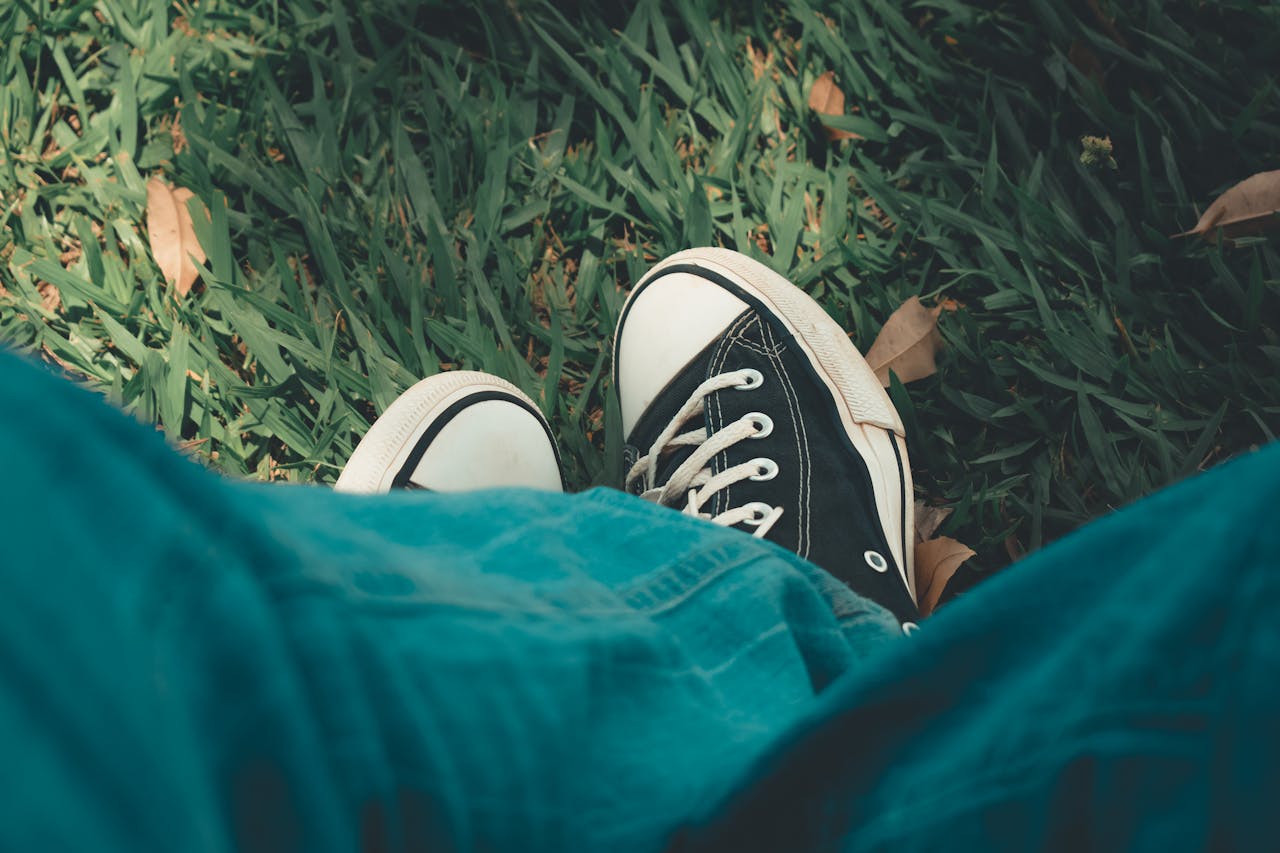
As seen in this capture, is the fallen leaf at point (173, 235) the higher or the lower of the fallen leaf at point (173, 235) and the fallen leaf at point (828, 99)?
the lower

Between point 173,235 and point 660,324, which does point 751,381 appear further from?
point 173,235

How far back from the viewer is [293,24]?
49.8 inches

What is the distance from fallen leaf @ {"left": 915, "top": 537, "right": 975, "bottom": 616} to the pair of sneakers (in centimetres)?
2

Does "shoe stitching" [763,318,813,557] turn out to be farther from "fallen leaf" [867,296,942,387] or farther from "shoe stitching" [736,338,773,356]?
"fallen leaf" [867,296,942,387]

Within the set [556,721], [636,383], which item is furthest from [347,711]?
[636,383]

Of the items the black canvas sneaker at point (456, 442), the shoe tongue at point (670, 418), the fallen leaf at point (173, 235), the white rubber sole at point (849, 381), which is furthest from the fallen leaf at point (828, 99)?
the fallen leaf at point (173, 235)

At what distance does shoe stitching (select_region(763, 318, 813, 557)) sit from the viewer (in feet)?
3.49

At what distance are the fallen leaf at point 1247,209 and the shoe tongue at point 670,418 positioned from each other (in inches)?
23.3

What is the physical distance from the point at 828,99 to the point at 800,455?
484mm

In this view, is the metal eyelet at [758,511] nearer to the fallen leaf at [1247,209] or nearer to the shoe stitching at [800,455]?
the shoe stitching at [800,455]

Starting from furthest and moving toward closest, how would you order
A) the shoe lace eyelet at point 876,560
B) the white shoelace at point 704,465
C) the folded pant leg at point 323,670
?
1. the white shoelace at point 704,465
2. the shoe lace eyelet at point 876,560
3. the folded pant leg at point 323,670

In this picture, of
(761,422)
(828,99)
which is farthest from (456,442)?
(828,99)

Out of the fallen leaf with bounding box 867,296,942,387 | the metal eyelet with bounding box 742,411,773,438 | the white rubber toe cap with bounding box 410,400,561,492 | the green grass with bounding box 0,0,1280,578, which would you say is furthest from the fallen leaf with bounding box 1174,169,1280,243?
the white rubber toe cap with bounding box 410,400,561,492

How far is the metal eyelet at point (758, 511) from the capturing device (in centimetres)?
108
